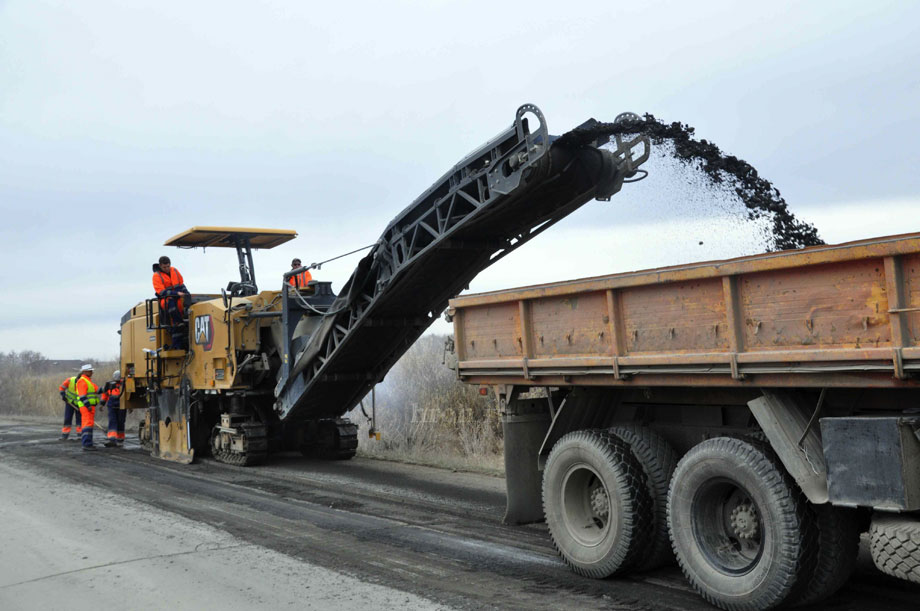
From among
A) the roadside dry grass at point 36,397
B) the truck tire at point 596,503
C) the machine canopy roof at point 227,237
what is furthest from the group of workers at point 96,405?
the truck tire at point 596,503

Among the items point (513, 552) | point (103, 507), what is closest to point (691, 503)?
point (513, 552)

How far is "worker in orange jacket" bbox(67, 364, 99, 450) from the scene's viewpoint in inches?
633

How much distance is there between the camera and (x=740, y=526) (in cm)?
518

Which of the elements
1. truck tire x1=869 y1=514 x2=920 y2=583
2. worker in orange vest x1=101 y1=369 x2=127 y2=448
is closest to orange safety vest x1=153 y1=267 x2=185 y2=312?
worker in orange vest x1=101 y1=369 x2=127 y2=448

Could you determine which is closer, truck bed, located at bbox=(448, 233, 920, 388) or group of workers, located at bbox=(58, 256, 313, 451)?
truck bed, located at bbox=(448, 233, 920, 388)

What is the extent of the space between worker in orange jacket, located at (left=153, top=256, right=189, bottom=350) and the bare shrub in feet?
12.0

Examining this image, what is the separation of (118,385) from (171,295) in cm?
398

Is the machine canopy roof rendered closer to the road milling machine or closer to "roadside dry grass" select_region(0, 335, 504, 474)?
the road milling machine

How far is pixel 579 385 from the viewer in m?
6.50

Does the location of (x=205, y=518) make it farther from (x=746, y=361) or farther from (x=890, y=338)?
(x=890, y=338)

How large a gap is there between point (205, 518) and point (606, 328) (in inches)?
192

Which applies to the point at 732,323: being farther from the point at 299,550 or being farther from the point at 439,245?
the point at 439,245

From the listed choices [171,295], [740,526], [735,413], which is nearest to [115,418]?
[171,295]

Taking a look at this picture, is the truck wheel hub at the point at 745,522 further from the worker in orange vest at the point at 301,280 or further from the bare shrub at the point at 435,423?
the worker in orange vest at the point at 301,280
